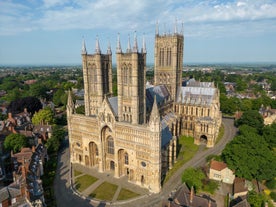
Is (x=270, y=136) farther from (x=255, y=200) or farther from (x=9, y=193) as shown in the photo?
(x=9, y=193)

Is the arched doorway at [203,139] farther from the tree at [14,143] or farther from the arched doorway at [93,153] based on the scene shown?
the tree at [14,143]

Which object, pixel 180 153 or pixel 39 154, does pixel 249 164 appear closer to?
pixel 180 153

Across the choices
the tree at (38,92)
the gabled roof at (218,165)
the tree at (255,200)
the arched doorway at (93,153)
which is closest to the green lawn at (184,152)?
the gabled roof at (218,165)

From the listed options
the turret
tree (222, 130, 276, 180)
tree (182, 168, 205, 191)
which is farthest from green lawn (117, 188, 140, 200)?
tree (222, 130, 276, 180)

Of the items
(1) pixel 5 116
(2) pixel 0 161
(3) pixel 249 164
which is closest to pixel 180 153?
(3) pixel 249 164

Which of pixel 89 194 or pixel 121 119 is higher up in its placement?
pixel 121 119

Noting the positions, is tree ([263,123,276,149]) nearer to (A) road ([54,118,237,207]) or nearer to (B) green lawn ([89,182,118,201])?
(A) road ([54,118,237,207])
